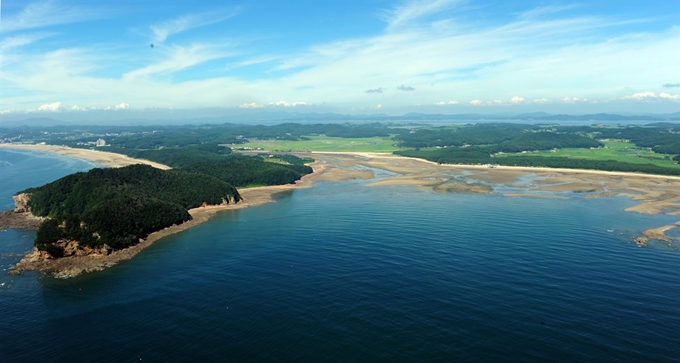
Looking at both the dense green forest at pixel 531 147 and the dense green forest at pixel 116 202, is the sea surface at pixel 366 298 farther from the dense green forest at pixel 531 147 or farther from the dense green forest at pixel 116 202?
the dense green forest at pixel 531 147

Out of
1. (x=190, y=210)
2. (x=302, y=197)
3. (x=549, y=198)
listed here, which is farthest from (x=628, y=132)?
(x=190, y=210)

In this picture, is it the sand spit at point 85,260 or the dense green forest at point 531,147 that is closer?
the sand spit at point 85,260

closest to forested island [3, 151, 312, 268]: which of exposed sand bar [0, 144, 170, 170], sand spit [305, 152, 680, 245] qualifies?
sand spit [305, 152, 680, 245]

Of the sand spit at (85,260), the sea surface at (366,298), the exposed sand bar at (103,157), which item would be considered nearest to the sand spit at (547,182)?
the sea surface at (366,298)

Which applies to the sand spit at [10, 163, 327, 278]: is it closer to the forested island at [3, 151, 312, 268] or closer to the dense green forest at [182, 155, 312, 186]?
the forested island at [3, 151, 312, 268]

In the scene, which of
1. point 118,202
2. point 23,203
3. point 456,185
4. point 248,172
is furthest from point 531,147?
point 23,203

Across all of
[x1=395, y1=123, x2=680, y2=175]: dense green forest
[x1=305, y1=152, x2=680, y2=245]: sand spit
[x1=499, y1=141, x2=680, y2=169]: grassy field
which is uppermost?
[x1=395, y1=123, x2=680, y2=175]: dense green forest

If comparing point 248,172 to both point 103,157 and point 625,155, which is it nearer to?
point 103,157
